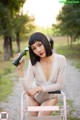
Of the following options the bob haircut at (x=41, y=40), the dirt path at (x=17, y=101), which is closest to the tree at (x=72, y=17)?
the dirt path at (x=17, y=101)

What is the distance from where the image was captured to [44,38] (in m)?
3.89

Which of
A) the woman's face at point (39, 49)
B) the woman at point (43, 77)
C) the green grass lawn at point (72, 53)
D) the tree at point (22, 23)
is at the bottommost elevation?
the green grass lawn at point (72, 53)

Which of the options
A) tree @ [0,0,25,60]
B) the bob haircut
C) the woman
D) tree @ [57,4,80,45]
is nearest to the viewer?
the bob haircut

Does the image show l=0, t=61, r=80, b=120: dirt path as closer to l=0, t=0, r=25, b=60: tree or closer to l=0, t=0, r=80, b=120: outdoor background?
l=0, t=0, r=80, b=120: outdoor background

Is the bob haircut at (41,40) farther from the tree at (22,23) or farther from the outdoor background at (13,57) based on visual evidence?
the tree at (22,23)

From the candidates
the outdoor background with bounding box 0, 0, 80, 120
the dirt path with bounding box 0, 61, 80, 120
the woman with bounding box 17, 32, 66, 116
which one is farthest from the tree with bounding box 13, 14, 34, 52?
the woman with bounding box 17, 32, 66, 116

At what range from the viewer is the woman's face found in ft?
12.8

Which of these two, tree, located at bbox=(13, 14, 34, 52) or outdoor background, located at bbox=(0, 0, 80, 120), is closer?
→ outdoor background, located at bbox=(0, 0, 80, 120)

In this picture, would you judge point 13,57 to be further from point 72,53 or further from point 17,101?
point 17,101

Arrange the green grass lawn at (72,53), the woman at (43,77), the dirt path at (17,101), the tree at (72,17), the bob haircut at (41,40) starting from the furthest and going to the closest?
the tree at (72,17) → the green grass lawn at (72,53) → the dirt path at (17,101) → the woman at (43,77) → the bob haircut at (41,40)

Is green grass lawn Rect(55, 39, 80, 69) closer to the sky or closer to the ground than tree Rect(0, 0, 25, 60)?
closer to the ground

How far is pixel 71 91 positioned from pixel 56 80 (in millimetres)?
7400

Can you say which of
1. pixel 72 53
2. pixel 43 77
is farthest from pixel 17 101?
pixel 72 53

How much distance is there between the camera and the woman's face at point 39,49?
12.8 ft
